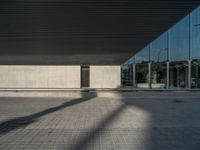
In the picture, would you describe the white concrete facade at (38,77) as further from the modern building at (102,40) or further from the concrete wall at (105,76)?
the concrete wall at (105,76)

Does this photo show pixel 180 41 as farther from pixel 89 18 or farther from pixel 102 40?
pixel 89 18

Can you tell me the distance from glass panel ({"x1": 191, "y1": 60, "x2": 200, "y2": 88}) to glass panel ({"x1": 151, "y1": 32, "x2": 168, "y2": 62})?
9.79 ft

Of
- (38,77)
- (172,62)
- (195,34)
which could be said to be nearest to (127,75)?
(172,62)

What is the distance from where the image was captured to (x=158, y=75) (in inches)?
1116

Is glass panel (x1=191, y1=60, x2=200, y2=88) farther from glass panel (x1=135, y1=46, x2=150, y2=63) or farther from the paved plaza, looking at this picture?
the paved plaza

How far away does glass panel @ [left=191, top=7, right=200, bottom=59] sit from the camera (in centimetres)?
2534

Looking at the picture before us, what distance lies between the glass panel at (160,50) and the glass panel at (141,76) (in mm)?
1298

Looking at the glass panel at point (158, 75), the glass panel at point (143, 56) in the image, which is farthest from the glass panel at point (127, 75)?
the glass panel at point (158, 75)

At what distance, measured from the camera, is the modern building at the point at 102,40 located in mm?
8102

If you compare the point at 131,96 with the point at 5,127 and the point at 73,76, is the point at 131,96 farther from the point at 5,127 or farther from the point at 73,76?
the point at 73,76

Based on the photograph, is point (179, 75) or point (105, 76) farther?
point (105, 76)

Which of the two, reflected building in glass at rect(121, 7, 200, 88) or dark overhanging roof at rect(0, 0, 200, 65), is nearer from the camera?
dark overhanging roof at rect(0, 0, 200, 65)

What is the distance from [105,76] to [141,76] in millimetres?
3876

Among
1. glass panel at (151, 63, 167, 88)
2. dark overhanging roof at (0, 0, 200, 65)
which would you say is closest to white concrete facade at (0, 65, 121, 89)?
glass panel at (151, 63, 167, 88)
